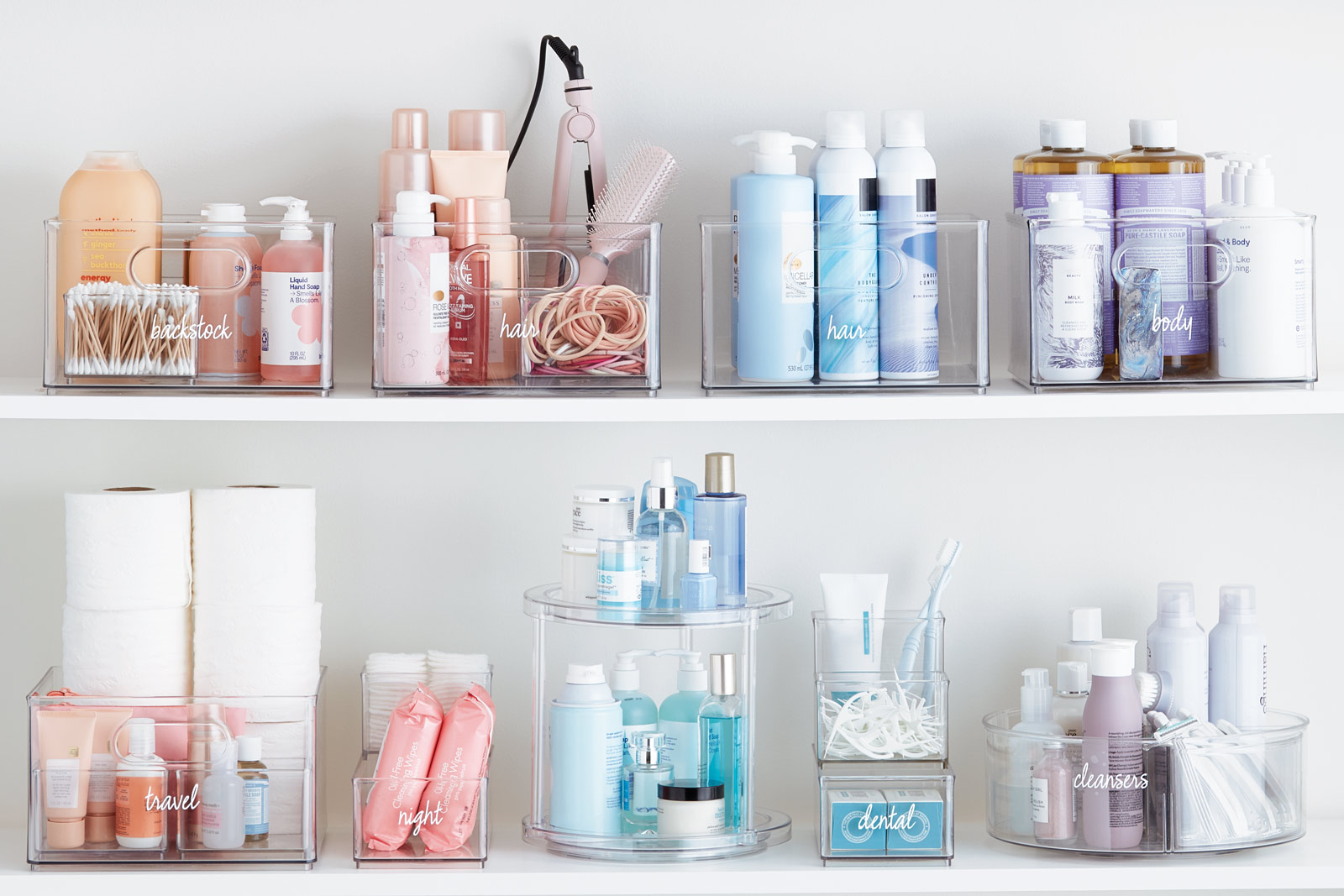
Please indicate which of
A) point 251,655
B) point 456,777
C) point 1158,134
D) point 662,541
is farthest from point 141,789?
point 1158,134

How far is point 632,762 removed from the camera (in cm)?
118

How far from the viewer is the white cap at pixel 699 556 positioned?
3.70 feet

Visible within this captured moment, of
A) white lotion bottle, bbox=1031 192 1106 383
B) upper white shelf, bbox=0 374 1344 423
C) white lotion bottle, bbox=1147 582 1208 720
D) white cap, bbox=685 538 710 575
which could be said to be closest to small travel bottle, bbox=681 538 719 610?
white cap, bbox=685 538 710 575

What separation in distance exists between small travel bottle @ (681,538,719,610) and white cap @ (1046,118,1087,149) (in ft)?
1.50

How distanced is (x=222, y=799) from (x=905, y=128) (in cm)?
80

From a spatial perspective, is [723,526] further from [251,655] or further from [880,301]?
[251,655]

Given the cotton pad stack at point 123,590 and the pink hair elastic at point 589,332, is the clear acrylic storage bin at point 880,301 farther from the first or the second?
the cotton pad stack at point 123,590

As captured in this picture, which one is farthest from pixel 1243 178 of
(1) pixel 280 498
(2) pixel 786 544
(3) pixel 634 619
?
(1) pixel 280 498

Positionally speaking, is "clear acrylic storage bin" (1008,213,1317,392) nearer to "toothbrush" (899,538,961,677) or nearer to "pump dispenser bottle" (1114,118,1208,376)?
"pump dispenser bottle" (1114,118,1208,376)

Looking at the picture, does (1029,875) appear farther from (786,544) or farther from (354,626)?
(354,626)

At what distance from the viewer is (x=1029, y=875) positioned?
3.74 feet

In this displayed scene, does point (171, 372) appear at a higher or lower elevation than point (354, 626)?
higher

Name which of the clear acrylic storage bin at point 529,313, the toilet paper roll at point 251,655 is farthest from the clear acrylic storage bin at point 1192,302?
the toilet paper roll at point 251,655

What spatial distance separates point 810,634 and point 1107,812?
1.04 feet
